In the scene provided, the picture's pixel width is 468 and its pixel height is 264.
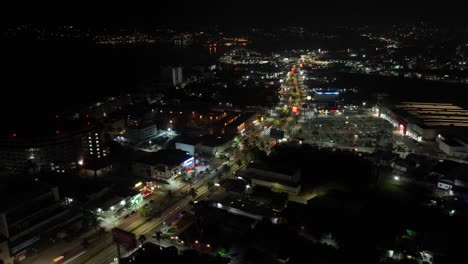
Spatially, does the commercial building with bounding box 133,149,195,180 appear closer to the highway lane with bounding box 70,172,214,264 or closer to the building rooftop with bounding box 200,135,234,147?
the highway lane with bounding box 70,172,214,264

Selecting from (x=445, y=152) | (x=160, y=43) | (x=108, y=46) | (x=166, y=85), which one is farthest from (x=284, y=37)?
(x=445, y=152)

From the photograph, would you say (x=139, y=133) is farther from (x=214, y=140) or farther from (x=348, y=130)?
(x=348, y=130)

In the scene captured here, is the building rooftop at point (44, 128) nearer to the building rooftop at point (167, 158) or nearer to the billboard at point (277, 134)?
the building rooftop at point (167, 158)

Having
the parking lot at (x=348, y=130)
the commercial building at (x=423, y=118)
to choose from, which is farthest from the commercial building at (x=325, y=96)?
the parking lot at (x=348, y=130)

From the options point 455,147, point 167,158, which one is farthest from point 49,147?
point 455,147

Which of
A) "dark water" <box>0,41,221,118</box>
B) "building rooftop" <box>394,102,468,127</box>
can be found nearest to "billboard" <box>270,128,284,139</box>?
"building rooftop" <box>394,102,468,127</box>

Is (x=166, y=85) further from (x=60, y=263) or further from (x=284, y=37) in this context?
(x=284, y=37)
